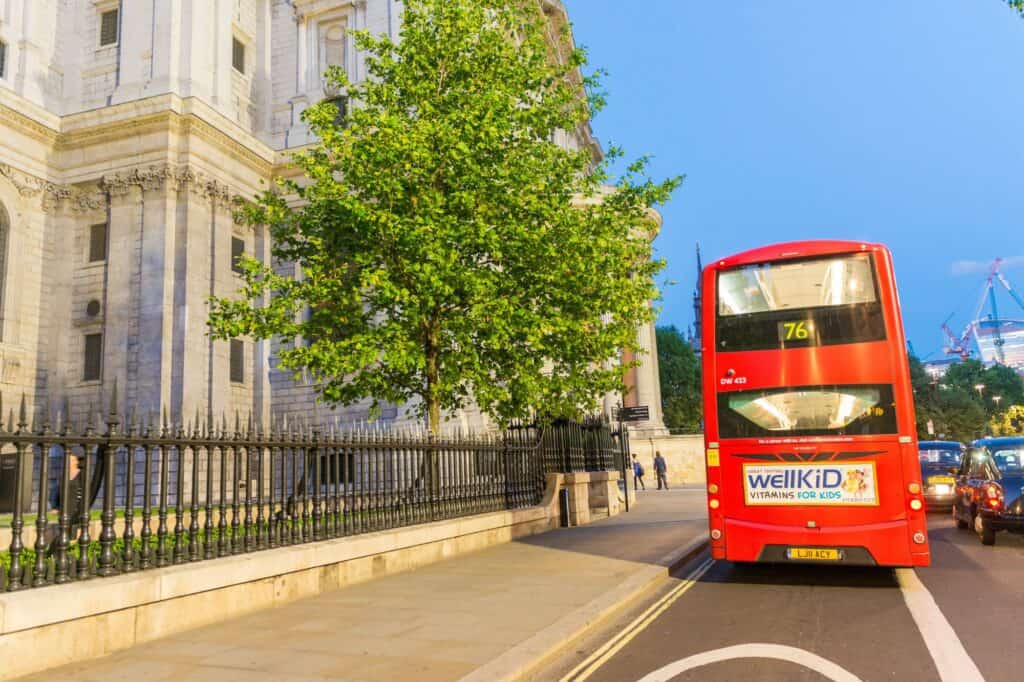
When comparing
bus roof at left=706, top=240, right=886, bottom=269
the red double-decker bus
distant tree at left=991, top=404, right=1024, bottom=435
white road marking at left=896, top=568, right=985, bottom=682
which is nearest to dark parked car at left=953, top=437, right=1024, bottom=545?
white road marking at left=896, top=568, right=985, bottom=682

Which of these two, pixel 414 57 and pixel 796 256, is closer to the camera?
pixel 796 256

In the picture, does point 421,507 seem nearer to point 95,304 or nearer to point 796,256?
point 796,256

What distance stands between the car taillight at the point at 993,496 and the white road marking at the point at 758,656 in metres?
8.22

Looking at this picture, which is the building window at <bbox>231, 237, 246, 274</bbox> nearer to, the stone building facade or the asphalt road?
the stone building facade

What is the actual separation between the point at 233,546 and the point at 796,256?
7.94 metres

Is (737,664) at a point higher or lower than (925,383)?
lower

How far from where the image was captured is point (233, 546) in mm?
8117

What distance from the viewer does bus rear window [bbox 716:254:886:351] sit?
9.87 metres

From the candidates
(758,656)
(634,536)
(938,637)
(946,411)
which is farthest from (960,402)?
(758,656)

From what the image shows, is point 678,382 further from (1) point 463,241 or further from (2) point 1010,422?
(1) point 463,241

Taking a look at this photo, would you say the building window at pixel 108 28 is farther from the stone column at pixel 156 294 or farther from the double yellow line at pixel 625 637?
the double yellow line at pixel 625 637

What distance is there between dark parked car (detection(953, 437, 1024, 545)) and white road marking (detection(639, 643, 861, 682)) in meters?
8.17

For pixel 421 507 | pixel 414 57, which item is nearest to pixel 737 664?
pixel 421 507

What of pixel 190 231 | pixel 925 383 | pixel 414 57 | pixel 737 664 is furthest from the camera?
pixel 925 383
